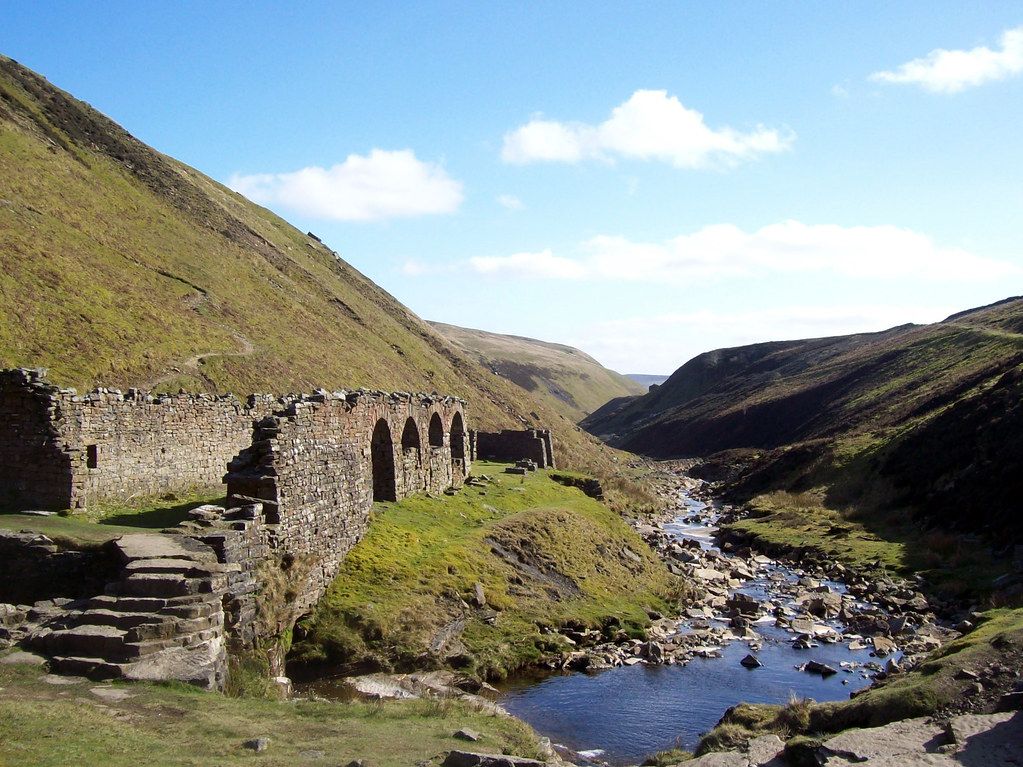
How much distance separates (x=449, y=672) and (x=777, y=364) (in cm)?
14731

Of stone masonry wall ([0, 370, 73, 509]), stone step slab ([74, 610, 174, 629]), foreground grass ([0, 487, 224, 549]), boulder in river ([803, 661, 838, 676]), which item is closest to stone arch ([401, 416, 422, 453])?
foreground grass ([0, 487, 224, 549])

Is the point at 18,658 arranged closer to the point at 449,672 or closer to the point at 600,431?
the point at 449,672

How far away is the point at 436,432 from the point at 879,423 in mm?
48318

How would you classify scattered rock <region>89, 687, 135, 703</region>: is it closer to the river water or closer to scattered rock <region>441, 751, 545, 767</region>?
scattered rock <region>441, 751, 545, 767</region>

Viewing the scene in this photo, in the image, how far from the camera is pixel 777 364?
156000 mm

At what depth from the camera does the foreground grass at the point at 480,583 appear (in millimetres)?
18875

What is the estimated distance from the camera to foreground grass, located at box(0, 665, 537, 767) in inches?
343

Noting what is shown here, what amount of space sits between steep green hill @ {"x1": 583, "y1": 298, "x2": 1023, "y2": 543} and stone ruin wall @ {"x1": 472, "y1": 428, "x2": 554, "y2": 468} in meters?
18.5

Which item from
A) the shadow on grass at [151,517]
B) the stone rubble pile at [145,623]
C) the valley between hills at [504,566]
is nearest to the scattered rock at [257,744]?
the valley between hills at [504,566]

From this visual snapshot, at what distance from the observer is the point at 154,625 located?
1193cm

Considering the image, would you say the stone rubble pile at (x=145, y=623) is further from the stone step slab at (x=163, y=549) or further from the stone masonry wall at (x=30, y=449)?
the stone masonry wall at (x=30, y=449)

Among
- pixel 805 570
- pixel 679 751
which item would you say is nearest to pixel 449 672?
pixel 679 751

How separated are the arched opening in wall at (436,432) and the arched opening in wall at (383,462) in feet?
28.7

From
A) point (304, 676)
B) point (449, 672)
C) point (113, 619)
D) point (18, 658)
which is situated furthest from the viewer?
point (449, 672)
